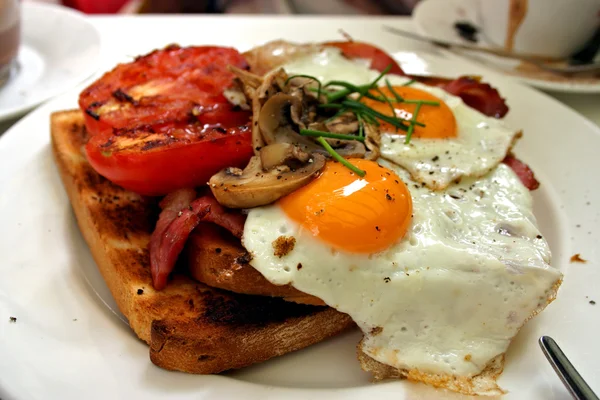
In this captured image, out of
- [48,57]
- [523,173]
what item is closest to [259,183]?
[523,173]

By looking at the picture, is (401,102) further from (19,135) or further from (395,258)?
(19,135)

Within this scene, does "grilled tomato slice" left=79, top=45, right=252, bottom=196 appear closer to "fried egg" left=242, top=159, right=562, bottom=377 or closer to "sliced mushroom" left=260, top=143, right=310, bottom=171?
"sliced mushroom" left=260, top=143, right=310, bottom=171

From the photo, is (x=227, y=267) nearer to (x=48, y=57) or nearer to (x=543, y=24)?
(x=48, y=57)

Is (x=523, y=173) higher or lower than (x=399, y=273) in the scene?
higher

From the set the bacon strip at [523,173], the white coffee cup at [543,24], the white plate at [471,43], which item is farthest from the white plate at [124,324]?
the white coffee cup at [543,24]

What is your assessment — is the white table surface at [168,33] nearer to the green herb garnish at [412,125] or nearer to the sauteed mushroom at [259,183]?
the green herb garnish at [412,125]

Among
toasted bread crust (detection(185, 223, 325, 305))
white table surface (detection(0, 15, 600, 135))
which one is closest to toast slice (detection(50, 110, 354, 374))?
toasted bread crust (detection(185, 223, 325, 305))
